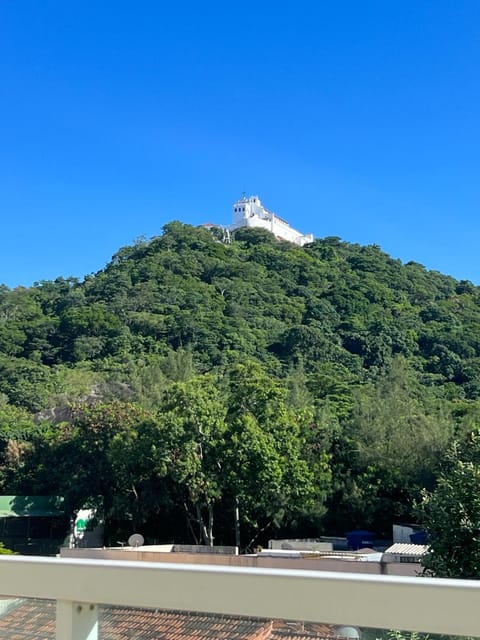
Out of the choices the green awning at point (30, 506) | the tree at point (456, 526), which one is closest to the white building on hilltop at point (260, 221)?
the green awning at point (30, 506)

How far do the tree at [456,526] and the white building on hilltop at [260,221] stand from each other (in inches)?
2499

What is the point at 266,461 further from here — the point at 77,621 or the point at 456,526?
the point at 77,621

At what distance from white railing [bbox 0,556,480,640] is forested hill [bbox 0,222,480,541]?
18.4 m

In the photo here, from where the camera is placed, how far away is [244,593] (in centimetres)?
98

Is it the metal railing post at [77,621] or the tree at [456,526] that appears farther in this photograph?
the tree at [456,526]

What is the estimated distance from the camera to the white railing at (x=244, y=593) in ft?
2.86

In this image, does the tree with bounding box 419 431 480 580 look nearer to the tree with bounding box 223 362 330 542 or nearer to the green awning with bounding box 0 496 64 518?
the tree with bounding box 223 362 330 542

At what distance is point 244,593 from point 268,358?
3882cm

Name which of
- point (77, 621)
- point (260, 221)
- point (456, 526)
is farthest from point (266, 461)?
point (260, 221)

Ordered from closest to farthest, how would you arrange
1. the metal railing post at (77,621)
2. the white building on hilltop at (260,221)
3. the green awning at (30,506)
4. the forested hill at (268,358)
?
the metal railing post at (77,621) → the forested hill at (268,358) → the green awning at (30,506) → the white building on hilltop at (260,221)

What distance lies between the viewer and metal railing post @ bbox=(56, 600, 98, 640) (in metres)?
1.09

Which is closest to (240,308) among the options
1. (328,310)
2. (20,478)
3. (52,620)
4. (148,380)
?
(328,310)

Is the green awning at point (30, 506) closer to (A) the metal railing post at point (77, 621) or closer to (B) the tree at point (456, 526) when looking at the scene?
(B) the tree at point (456, 526)

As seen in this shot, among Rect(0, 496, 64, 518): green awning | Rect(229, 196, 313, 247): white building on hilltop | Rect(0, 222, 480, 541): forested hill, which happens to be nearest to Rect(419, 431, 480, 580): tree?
Rect(0, 222, 480, 541): forested hill
